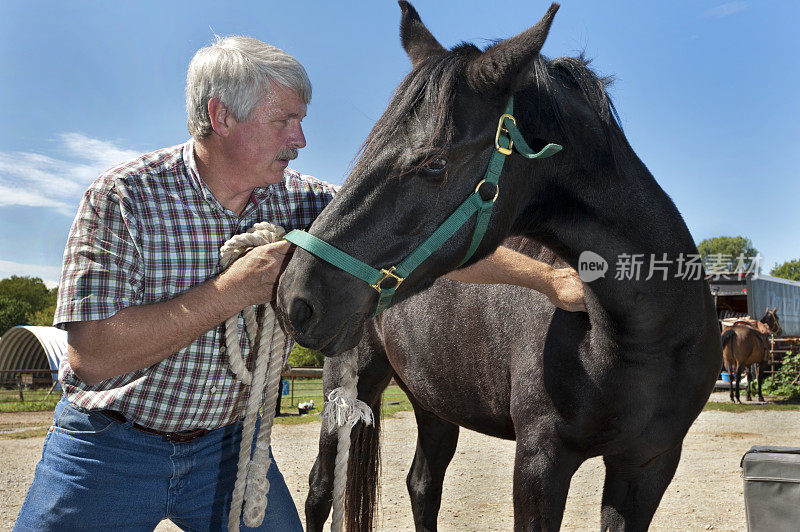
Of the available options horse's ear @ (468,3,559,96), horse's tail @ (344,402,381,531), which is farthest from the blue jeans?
horse's tail @ (344,402,381,531)

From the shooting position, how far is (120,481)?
167cm

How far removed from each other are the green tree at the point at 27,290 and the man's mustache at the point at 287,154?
56777mm

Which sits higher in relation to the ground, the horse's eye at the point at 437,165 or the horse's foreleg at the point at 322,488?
the horse's eye at the point at 437,165

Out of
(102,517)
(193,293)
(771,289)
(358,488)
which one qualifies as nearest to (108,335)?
(193,293)

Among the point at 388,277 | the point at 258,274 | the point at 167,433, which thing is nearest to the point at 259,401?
the point at 167,433

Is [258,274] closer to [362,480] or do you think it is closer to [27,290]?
[362,480]

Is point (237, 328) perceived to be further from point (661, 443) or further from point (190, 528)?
point (661, 443)

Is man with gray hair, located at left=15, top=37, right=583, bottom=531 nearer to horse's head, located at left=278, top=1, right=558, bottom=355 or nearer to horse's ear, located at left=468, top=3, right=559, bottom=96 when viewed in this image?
horse's head, located at left=278, top=1, right=558, bottom=355

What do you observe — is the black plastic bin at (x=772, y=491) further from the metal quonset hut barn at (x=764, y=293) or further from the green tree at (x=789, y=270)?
the green tree at (x=789, y=270)

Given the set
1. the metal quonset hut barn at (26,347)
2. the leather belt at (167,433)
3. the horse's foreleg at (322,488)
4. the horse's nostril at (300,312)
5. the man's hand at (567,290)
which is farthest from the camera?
the metal quonset hut barn at (26,347)

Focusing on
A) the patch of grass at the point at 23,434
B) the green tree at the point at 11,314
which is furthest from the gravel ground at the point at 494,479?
the green tree at the point at 11,314

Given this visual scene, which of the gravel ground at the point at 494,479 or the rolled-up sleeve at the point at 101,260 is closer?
the rolled-up sleeve at the point at 101,260

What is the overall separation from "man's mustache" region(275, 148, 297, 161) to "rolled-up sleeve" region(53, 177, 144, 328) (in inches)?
17.3

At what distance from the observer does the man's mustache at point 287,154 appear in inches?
67.9
